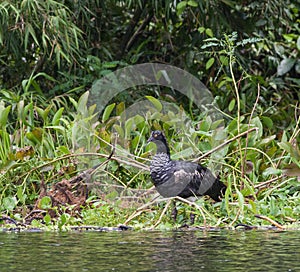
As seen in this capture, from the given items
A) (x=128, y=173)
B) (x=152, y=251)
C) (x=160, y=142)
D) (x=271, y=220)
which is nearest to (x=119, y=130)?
(x=128, y=173)

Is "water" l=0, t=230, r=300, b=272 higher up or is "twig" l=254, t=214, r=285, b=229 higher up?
"water" l=0, t=230, r=300, b=272

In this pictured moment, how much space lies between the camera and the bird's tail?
21.2 feet

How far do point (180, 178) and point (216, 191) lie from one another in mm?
365

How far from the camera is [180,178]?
6.30 m

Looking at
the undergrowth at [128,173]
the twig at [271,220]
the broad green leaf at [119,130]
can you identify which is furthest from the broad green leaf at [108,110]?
the twig at [271,220]

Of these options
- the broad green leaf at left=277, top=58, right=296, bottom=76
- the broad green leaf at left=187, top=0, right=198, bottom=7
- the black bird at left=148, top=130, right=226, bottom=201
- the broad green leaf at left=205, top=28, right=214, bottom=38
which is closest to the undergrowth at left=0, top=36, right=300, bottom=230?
the black bird at left=148, top=130, right=226, bottom=201

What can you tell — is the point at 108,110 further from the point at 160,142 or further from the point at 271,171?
the point at 271,171

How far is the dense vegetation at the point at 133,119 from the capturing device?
656 cm

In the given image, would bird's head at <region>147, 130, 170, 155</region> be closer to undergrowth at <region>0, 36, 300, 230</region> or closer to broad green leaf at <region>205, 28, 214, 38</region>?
undergrowth at <region>0, 36, 300, 230</region>

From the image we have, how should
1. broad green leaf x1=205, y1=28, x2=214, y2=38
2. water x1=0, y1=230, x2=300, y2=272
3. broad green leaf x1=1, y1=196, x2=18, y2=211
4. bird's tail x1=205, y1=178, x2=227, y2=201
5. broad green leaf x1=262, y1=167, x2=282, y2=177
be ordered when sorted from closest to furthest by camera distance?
water x1=0, y1=230, x2=300, y2=272 → bird's tail x1=205, y1=178, x2=227, y2=201 → broad green leaf x1=1, y1=196, x2=18, y2=211 → broad green leaf x1=262, y1=167, x2=282, y2=177 → broad green leaf x1=205, y1=28, x2=214, y2=38

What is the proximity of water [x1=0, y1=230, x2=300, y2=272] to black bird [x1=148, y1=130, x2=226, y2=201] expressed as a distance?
692 mm

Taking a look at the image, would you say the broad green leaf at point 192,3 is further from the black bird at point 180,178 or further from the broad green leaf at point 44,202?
the broad green leaf at point 44,202

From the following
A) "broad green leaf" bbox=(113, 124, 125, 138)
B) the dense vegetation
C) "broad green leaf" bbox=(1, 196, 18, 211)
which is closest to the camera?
the dense vegetation

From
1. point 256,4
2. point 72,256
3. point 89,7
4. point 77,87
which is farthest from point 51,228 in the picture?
point 256,4
